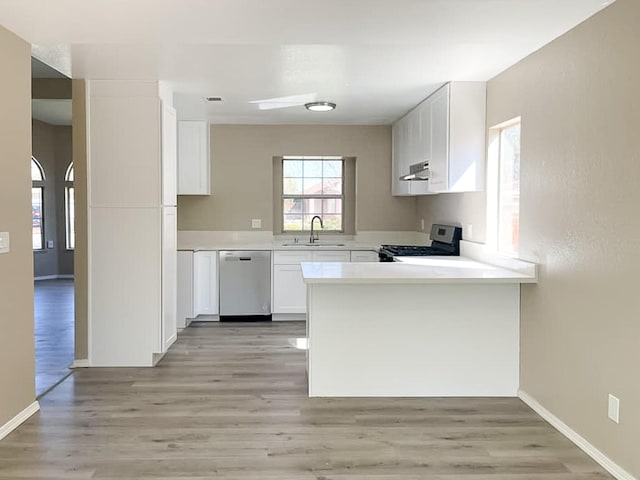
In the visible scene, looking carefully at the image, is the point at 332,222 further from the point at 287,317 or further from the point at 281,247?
the point at 287,317

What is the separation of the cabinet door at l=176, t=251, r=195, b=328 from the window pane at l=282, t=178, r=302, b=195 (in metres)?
1.67

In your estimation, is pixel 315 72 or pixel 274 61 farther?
pixel 315 72

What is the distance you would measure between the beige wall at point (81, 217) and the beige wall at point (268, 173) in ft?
7.85

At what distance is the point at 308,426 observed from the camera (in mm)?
3236

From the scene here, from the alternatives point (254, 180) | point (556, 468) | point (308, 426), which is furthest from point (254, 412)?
point (254, 180)

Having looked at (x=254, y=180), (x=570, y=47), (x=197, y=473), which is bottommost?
(x=197, y=473)

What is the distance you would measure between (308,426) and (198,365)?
5.24ft

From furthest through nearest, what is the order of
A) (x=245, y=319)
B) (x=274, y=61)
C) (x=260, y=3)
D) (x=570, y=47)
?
(x=245, y=319) → (x=274, y=61) → (x=570, y=47) → (x=260, y=3)

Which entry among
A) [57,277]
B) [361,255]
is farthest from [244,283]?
[57,277]

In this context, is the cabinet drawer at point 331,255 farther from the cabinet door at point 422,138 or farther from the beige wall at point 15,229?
the beige wall at point 15,229

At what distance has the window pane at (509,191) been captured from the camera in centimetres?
402

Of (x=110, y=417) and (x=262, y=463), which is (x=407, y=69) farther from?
(x=110, y=417)

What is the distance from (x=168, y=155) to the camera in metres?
4.67

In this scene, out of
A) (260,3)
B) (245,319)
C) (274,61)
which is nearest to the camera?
(260,3)
